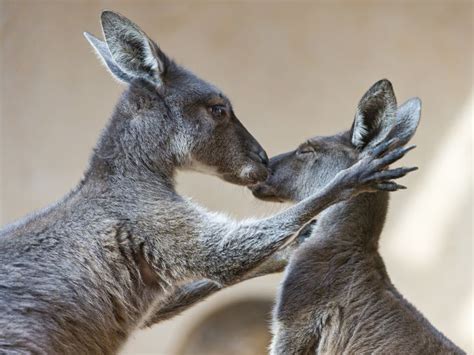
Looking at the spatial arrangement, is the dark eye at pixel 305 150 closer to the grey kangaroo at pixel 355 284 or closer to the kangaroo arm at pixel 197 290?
the grey kangaroo at pixel 355 284

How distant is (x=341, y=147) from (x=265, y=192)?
1.26ft

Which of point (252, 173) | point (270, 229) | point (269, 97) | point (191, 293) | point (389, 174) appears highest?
point (269, 97)

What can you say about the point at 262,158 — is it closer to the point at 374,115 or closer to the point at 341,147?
the point at 341,147

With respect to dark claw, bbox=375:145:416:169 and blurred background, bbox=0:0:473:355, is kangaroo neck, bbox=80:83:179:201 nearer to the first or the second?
dark claw, bbox=375:145:416:169

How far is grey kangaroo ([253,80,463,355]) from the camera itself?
342 centimetres

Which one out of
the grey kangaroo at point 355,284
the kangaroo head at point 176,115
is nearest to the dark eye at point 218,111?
the kangaroo head at point 176,115

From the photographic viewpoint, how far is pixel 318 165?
3.93 metres

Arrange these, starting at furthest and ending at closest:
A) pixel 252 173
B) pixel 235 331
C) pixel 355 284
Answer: pixel 235 331 < pixel 252 173 < pixel 355 284

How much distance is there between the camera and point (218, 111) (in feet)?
12.7

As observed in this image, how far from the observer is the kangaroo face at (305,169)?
3877 mm

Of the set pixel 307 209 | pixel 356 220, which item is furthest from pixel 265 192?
pixel 307 209

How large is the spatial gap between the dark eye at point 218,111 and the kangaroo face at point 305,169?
33 cm

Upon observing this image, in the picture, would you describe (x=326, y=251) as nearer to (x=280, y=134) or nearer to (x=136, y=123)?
(x=136, y=123)

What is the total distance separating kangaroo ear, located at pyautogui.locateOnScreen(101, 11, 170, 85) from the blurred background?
3.31m
